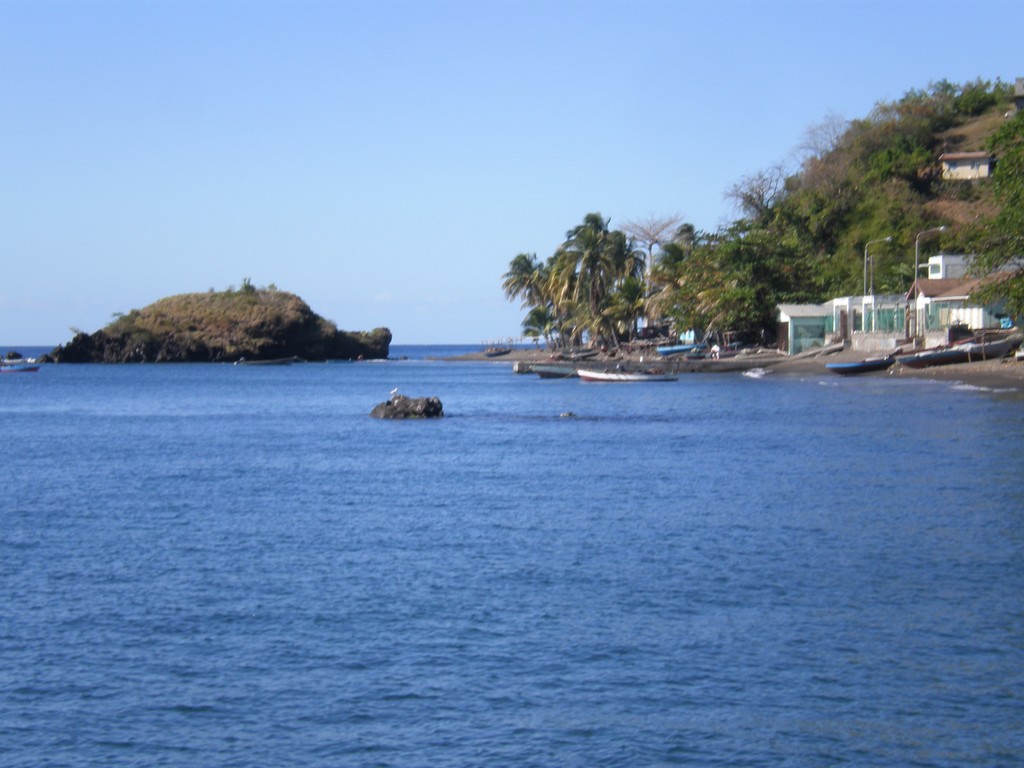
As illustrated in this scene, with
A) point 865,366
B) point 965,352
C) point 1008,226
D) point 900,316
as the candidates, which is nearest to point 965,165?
point 900,316

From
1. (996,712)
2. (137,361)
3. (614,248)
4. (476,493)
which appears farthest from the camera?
(137,361)

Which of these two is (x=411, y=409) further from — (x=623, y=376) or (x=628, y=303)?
(x=628, y=303)

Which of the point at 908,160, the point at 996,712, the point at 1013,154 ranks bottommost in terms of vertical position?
the point at 996,712

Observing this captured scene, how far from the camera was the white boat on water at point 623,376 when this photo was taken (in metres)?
69.3

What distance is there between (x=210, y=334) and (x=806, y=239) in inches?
2867

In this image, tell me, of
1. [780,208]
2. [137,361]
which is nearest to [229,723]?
[780,208]

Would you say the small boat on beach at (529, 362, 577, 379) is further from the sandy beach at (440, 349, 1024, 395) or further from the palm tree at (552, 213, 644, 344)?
the palm tree at (552, 213, 644, 344)

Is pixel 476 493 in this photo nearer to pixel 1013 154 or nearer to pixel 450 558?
pixel 450 558

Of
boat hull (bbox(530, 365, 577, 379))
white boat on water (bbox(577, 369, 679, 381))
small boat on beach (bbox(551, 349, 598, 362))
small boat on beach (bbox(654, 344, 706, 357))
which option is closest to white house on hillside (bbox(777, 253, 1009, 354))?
small boat on beach (bbox(654, 344, 706, 357))

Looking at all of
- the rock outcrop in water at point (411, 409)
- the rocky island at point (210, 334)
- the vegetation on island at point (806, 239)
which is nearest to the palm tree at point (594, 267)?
the vegetation on island at point (806, 239)

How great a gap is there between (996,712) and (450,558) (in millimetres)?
8783

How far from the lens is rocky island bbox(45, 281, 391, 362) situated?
134 m

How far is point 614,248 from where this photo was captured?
99.2 m

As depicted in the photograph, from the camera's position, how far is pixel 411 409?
46.5 meters
